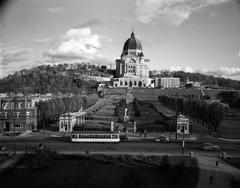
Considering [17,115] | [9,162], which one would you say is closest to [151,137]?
[9,162]

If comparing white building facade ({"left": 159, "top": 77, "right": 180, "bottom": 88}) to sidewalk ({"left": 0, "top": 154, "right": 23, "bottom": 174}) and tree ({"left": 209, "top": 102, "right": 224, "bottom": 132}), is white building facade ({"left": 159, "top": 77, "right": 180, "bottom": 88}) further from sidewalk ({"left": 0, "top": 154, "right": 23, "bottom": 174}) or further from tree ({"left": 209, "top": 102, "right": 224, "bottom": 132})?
sidewalk ({"left": 0, "top": 154, "right": 23, "bottom": 174})

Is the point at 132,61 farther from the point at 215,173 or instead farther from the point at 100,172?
the point at 100,172

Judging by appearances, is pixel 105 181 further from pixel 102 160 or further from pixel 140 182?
pixel 102 160

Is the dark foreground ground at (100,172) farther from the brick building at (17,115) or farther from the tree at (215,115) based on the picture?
the tree at (215,115)

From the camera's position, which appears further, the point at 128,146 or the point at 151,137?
the point at 151,137

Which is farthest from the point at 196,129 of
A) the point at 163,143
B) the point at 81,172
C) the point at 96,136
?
the point at 81,172
